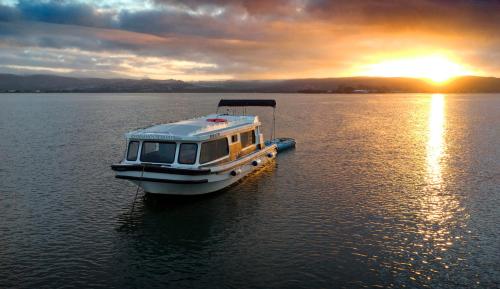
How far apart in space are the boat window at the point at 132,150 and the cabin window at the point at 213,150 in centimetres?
430

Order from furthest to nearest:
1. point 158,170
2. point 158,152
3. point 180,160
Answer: point 158,152 < point 180,160 < point 158,170

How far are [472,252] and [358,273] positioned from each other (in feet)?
21.3

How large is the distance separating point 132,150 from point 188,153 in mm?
3770

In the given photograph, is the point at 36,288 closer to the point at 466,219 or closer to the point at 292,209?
the point at 292,209

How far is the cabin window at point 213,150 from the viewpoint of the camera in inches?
1144

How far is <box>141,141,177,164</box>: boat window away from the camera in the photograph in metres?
28.3

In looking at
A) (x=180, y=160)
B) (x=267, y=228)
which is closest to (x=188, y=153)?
(x=180, y=160)

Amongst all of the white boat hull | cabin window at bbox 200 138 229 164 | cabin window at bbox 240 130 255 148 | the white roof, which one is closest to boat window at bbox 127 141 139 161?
the white roof

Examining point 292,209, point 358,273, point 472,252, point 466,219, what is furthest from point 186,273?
point 466,219

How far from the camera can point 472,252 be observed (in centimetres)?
2144

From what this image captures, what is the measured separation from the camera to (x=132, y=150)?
2889 cm

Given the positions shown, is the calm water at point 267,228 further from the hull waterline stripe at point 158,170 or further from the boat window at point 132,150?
the boat window at point 132,150

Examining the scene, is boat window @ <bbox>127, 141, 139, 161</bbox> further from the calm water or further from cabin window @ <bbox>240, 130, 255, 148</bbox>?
cabin window @ <bbox>240, 130, 255, 148</bbox>

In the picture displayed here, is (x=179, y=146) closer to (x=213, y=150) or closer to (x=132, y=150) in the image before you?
(x=213, y=150)
